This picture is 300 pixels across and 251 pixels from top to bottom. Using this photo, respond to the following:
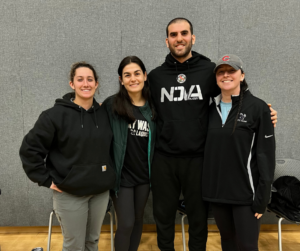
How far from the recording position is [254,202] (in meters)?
1.50

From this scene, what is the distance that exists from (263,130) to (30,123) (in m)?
2.34

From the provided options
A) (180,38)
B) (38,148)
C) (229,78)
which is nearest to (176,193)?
(229,78)

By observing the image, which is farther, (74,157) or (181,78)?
(181,78)

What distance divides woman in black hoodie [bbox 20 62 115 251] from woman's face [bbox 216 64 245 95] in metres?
0.88

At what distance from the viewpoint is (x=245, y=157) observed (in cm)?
152

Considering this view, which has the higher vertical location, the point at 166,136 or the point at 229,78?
the point at 229,78

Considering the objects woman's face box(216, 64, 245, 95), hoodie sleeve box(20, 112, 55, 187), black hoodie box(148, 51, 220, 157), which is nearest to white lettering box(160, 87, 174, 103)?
black hoodie box(148, 51, 220, 157)

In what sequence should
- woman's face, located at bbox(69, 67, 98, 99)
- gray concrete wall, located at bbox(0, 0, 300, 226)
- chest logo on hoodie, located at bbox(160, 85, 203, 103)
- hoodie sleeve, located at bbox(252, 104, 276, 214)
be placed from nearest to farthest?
hoodie sleeve, located at bbox(252, 104, 276, 214) → woman's face, located at bbox(69, 67, 98, 99) → chest logo on hoodie, located at bbox(160, 85, 203, 103) → gray concrete wall, located at bbox(0, 0, 300, 226)

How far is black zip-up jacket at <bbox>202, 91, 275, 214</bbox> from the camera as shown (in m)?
1.49

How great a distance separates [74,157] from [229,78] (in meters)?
1.17

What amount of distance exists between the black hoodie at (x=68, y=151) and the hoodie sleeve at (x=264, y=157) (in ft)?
3.29

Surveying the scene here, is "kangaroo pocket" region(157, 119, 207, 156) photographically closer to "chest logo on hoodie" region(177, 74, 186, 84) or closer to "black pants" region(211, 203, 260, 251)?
"chest logo on hoodie" region(177, 74, 186, 84)

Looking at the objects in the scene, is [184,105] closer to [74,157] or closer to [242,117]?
[242,117]

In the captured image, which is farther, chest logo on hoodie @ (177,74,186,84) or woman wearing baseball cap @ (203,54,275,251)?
chest logo on hoodie @ (177,74,186,84)
